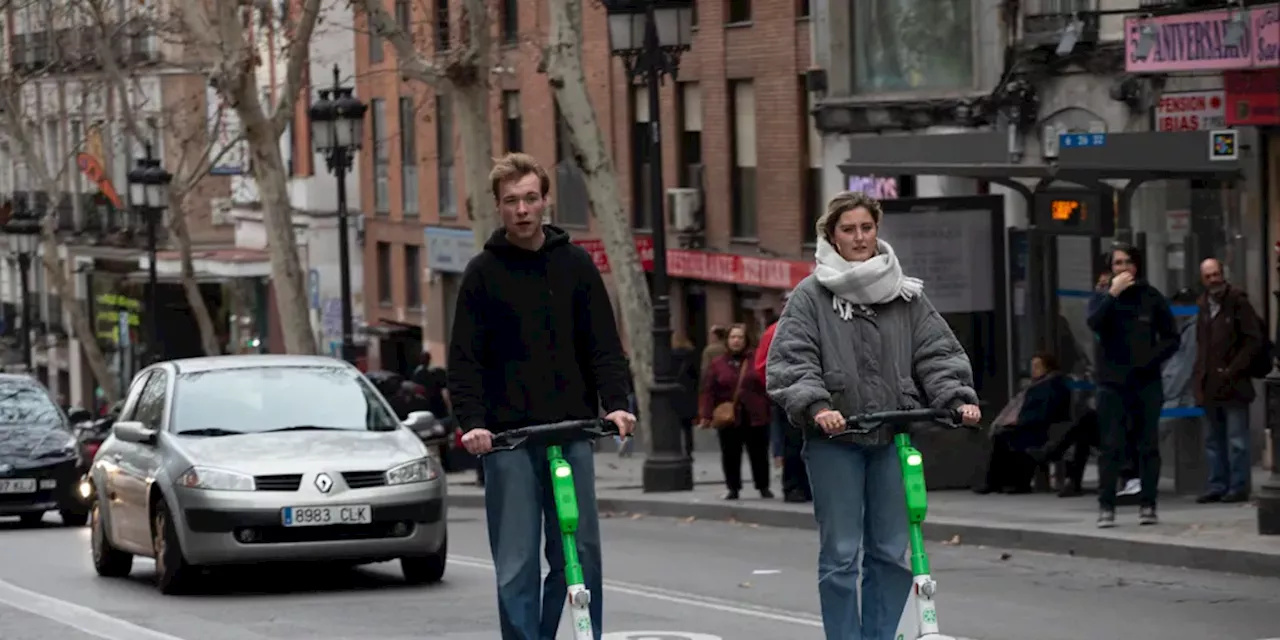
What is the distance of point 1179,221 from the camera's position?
2517 centimetres

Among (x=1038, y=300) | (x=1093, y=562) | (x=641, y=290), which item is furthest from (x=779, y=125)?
(x=1093, y=562)

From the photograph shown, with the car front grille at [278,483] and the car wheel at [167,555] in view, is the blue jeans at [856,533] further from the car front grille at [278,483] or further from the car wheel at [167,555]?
the car wheel at [167,555]

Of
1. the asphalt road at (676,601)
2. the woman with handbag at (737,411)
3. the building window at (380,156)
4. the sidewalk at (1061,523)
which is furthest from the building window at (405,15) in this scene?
the asphalt road at (676,601)

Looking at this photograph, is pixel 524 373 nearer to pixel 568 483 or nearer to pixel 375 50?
pixel 568 483

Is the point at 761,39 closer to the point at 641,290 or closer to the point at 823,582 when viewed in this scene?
the point at 641,290

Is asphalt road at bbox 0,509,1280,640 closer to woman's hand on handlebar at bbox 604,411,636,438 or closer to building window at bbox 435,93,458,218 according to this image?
woman's hand on handlebar at bbox 604,411,636,438

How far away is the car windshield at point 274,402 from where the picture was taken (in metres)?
15.9

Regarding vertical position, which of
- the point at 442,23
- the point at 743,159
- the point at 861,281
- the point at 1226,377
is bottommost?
the point at 1226,377

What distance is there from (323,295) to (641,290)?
97.7 feet

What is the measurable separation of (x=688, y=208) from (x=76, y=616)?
2614cm

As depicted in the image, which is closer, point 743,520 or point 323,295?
point 743,520

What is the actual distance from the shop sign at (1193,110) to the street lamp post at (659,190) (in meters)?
4.88

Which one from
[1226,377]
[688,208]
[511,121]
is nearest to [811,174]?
[688,208]

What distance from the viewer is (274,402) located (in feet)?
52.7
